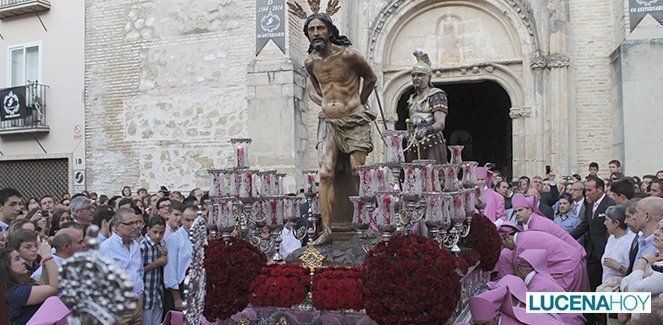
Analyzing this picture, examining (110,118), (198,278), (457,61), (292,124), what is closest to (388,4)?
(457,61)

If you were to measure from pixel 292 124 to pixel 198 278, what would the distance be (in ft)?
35.5

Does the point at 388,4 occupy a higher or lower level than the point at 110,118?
higher

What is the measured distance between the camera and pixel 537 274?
5.97 metres

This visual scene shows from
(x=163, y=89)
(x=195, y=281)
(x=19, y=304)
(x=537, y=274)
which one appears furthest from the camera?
(x=163, y=89)

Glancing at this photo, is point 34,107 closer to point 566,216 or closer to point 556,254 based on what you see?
point 566,216

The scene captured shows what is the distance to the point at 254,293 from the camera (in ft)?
17.4

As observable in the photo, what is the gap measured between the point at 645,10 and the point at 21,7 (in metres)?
15.6

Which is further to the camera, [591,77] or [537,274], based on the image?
[591,77]

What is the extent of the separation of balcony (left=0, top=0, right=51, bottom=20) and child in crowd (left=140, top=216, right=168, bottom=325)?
14097 millimetres

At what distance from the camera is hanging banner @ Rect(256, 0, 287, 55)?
1459 cm

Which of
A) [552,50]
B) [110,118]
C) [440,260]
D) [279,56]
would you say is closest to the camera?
[440,260]

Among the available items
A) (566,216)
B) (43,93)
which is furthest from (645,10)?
(43,93)

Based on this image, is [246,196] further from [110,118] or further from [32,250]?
[110,118]

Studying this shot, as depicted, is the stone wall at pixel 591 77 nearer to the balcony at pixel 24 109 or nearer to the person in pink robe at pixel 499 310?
the person in pink robe at pixel 499 310
